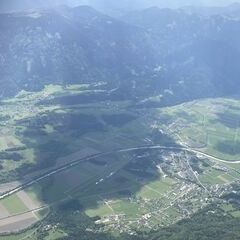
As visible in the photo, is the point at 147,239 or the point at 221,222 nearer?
the point at 147,239

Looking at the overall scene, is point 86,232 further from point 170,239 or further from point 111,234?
point 170,239

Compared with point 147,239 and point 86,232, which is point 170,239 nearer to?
point 147,239

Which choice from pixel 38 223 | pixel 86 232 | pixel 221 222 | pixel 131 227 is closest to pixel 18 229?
pixel 38 223

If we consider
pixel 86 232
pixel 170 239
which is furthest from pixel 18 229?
pixel 170 239

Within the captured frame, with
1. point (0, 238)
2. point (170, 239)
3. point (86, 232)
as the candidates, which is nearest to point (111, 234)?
point (86, 232)

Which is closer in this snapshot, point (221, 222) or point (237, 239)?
point (237, 239)

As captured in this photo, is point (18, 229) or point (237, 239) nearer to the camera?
point (237, 239)

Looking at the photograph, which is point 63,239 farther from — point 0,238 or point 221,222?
point 221,222
